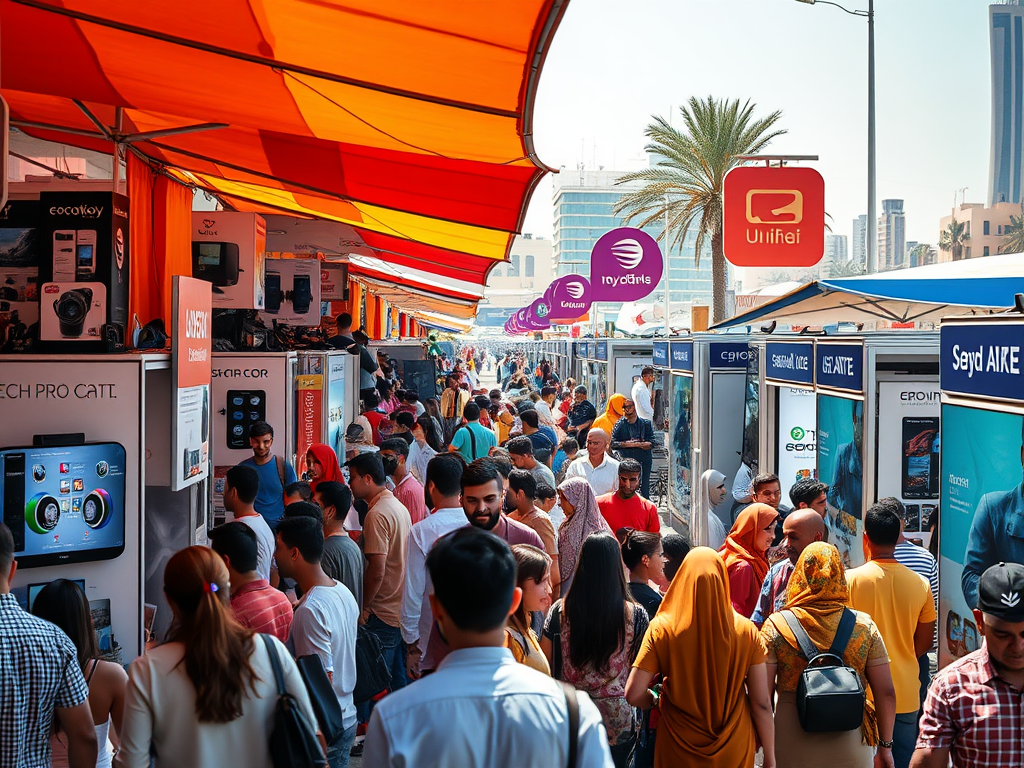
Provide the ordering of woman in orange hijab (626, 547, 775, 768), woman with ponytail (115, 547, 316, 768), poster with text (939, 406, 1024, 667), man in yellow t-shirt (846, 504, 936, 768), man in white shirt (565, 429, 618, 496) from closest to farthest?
1. woman with ponytail (115, 547, 316, 768)
2. woman in orange hijab (626, 547, 775, 768)
3. poster with text (939, 406, 1024, 667)
4. man in yellow t-shirt (846, 504, 936, 768)
5. man in white shirt (565, 429, 618, 496)

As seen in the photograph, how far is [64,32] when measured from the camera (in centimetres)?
450

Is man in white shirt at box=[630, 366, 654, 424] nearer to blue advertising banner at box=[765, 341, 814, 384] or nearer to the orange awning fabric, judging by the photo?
blue advertising banner at box=[765, 341, 814, 384]

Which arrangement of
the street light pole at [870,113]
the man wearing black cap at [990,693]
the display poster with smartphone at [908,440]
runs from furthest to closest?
the street light pole at [870,113], the display poster with smartphone at [908,440], the man wearing black cap at [990,693]

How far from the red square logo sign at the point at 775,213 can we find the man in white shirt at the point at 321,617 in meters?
8.25

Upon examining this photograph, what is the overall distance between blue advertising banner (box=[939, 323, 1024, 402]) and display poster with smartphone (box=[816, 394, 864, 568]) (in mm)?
2450

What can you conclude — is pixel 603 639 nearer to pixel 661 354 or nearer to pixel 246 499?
pixel 246 499

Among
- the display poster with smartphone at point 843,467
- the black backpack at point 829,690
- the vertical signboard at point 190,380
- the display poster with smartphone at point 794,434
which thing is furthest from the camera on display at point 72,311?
the display poster with smartphone at point 794,434

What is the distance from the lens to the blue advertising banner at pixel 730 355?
11.6 m

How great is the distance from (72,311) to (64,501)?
1100mm

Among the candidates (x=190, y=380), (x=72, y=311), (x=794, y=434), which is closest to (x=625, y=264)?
(x=794, y=434)

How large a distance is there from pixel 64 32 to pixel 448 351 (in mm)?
40162

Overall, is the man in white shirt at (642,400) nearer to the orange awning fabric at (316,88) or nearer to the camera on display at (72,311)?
the orange awning fabric at (316,88)

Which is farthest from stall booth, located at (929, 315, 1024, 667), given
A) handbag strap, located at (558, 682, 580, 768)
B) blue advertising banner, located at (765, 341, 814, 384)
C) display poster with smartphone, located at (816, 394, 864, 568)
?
blue advertising banner, located at (765, 341, 814, 384)

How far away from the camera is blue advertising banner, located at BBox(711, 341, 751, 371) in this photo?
458 inches
